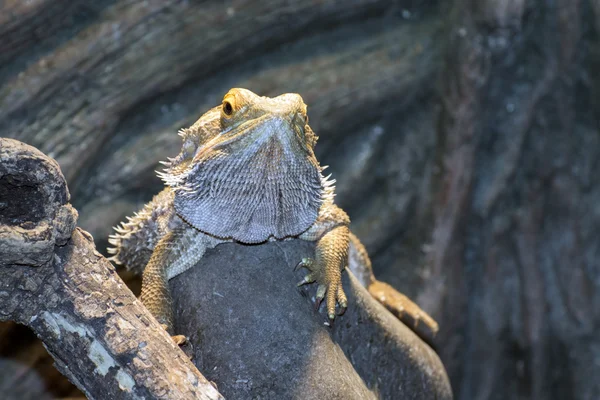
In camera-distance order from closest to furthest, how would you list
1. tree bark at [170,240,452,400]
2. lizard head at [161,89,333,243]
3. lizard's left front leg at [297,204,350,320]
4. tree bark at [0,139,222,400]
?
1. tree bark at [0,139,222,400]
2. lizard head at [161,89,333,243]
3. tree bark at [170,240,452,400]
4. lizard's left front leg at [297,204,350,320]

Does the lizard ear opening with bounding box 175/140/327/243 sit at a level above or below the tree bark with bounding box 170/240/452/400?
above

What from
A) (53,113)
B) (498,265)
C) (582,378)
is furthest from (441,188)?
(53,113)

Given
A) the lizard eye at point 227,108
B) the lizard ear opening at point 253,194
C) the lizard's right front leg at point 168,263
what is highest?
the lizard eye at point 227,108

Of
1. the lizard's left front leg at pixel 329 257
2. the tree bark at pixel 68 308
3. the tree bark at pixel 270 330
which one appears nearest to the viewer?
the tree bark at pixel 68 308

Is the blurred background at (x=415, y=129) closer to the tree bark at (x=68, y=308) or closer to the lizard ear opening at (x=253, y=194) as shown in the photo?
the lizard ear opening at (x=253, y=194)

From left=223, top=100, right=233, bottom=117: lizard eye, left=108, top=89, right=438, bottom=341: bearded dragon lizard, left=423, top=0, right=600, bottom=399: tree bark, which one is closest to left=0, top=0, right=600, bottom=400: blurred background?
left=423, top=0, right=600, bottom=399: tree bark

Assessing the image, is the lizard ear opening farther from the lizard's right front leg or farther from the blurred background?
the blurred background

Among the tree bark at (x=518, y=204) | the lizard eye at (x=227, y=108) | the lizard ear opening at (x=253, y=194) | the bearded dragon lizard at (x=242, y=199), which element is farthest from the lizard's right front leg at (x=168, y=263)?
the tree bark at (x=518, y=204)
